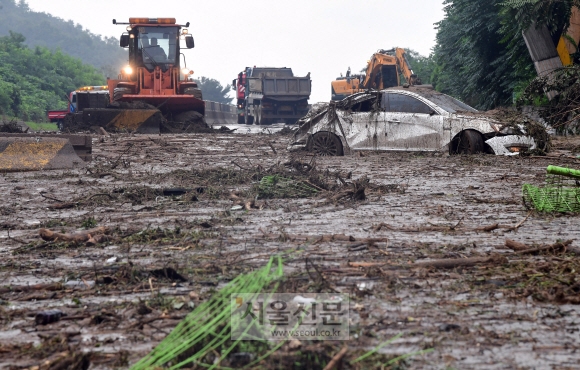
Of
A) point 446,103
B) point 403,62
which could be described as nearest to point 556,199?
point 446,103

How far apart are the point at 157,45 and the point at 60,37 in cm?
10826

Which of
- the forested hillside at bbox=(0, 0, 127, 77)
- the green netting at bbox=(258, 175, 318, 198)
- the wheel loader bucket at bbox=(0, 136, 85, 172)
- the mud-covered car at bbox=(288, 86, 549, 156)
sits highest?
the forested hillside at bbox=(0, 0, 127, 77)

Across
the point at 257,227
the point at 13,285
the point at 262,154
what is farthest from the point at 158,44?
the point at 13,285

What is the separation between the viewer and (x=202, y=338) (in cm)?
344

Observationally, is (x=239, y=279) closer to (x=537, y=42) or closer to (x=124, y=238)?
(x=124, y=238)

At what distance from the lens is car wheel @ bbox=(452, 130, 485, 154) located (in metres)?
14.0

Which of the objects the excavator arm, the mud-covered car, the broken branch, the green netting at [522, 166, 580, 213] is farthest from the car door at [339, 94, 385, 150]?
the excavator arm

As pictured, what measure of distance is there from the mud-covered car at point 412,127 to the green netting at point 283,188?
220 inches

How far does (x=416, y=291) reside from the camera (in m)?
4.45

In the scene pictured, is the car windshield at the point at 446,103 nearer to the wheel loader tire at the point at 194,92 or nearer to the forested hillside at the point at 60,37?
the wheel loader tire at the point at 194,92

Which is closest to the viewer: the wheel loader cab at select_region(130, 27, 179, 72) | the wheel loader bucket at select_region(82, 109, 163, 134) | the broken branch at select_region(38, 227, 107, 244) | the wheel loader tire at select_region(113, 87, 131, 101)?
the broken branch at select_region(38, 227, 107, 244)

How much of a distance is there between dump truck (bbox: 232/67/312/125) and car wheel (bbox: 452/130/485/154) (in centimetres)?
2593

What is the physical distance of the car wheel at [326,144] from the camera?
1554 cm

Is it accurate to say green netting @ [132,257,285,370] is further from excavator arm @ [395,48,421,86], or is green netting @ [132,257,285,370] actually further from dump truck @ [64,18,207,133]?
excavator arm @ [395,48,421,86]
